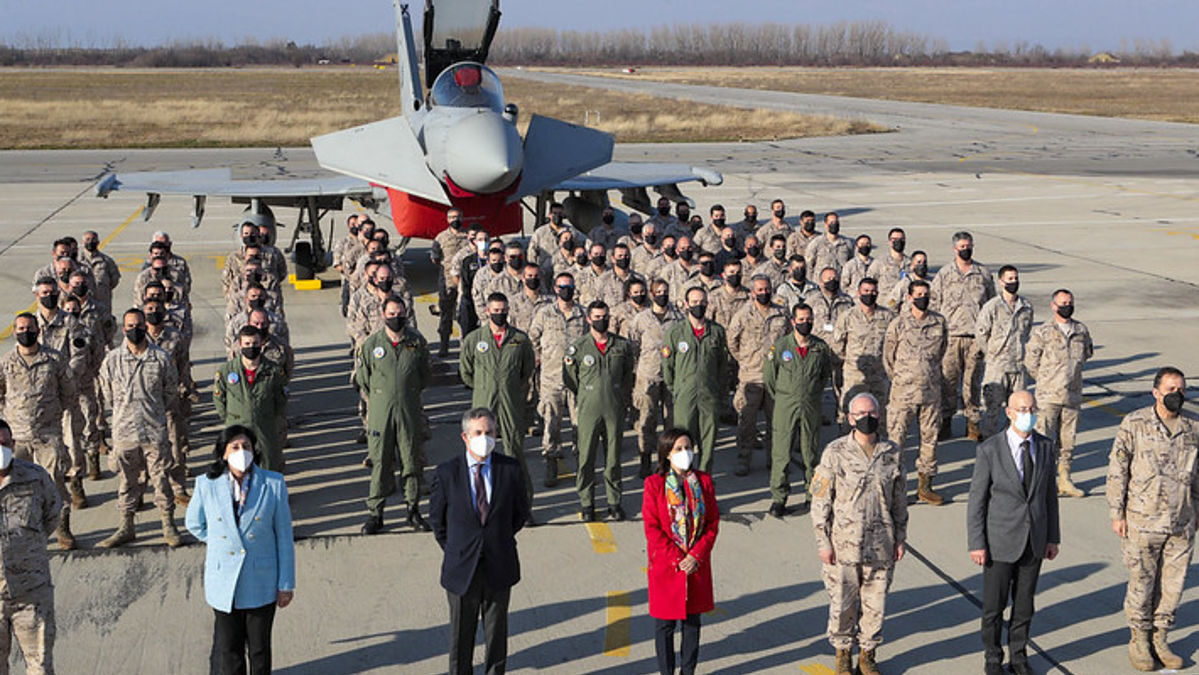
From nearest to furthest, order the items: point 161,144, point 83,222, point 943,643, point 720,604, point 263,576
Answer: point 263,576 < point 943,643 < point 720,604 < point 83,222 < point 161,144

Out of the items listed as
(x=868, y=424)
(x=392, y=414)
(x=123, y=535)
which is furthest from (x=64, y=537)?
(x=868, y=424)

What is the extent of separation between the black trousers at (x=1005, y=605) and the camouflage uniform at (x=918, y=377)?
2895mm

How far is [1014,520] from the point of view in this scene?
6449 mm

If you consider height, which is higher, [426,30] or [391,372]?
[426,30]

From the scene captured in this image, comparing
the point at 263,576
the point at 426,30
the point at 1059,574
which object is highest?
the point at 426,30

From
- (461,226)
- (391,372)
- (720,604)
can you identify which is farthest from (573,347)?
(461,226)

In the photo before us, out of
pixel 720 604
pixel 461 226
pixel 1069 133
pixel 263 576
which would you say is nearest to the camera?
pixel 263 576

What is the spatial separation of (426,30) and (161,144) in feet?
102

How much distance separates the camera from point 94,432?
32.7 feet

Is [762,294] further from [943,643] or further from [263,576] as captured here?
[263,576]

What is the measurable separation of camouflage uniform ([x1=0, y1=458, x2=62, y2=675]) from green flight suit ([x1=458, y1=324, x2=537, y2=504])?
11.9 ft

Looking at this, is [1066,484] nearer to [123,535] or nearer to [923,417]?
[923,417]

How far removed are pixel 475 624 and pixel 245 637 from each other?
1.19 meters

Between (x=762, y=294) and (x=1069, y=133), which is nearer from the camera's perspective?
(x=762, y=294)
